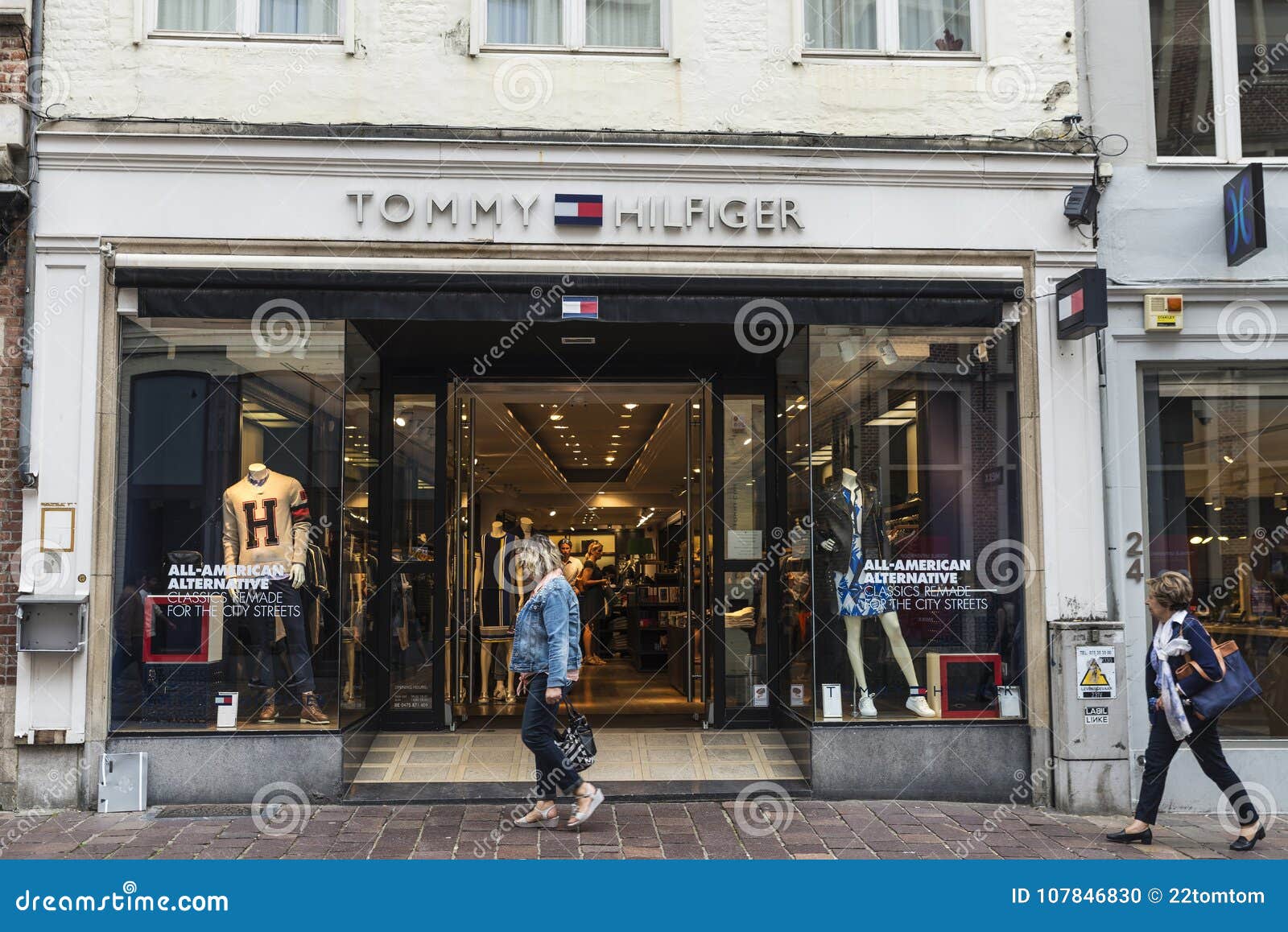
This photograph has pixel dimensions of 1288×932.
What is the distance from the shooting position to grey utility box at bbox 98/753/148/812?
7.93 metres

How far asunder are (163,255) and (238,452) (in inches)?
60.4

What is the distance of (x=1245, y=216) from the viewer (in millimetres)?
8680

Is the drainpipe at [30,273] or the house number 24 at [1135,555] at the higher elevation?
the drainpipe at [30,273]

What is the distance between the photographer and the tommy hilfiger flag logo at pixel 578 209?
28.3 feet

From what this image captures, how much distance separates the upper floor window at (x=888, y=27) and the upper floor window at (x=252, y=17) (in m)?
3.78

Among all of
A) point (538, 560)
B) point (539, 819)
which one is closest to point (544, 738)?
point (539, 819)
